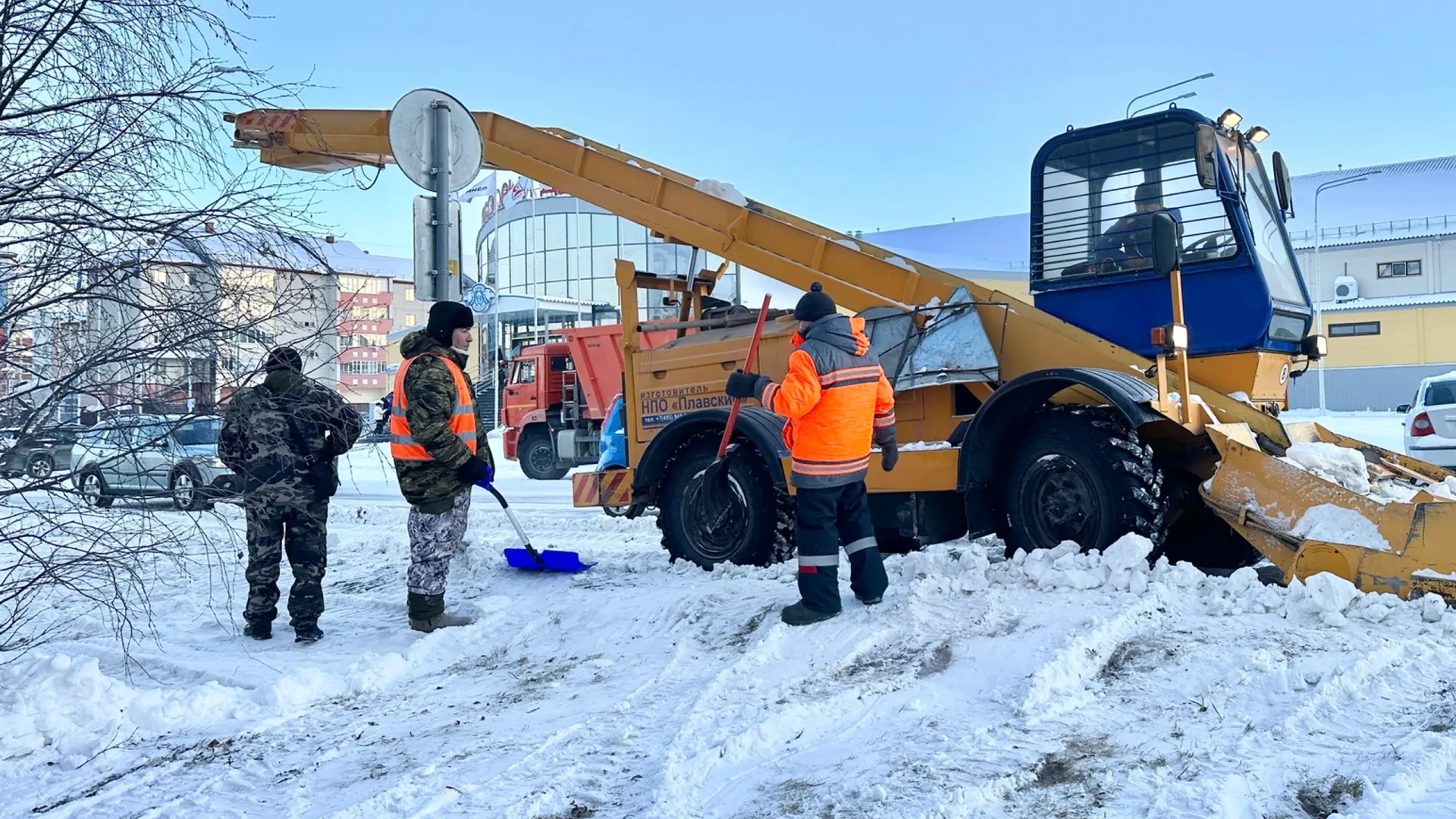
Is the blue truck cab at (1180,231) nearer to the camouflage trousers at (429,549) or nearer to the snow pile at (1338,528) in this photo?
the snow pile at (1338,528)

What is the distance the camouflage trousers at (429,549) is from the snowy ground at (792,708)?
339 millimetres

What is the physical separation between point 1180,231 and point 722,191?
339 centimetres

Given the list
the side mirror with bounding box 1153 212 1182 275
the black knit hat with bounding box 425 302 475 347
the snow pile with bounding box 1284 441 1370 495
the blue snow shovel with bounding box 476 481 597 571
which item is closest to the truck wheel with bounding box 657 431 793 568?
the blue snow shovel with bounding box 476 481 597 571

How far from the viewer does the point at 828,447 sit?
17.5ft

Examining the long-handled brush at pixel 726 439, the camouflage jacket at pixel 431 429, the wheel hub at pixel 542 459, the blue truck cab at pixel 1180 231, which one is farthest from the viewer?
the wheel hub at pixel 542 459

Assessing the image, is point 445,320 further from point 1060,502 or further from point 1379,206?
point 1379,206

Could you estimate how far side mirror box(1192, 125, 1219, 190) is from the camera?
5996 mm

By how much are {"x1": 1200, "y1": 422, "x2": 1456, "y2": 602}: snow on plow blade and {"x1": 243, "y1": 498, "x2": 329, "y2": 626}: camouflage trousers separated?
4665 millimetres

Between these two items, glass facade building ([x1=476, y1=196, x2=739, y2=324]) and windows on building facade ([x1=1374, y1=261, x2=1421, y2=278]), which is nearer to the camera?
windows on building facade ([x1=1374, y1=261, x2=1421, y2=278])

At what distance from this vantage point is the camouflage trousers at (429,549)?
586 centimetres

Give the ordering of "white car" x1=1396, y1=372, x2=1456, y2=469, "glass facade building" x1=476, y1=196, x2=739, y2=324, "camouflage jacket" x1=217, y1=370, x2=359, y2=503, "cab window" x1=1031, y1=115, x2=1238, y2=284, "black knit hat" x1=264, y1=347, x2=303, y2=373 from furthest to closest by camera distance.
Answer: "glass facade building" x1=476, y1=196, x2=739, y2=324, "white car" x1=1396, y1=372, x2=1456, y2=469, "cab window" x1=1031, y1=115, x2=1238, y2=284, "camouflage jacket" x1=217, y1=370, x2=359, y2=503, "black knit hat" x1=264, y1=347, x2=303, y2=373

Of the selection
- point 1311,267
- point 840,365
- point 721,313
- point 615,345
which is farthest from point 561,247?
point 840,365

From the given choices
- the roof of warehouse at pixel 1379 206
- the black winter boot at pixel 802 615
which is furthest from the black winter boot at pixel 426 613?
the roof of warehouse at pixel 1379 206

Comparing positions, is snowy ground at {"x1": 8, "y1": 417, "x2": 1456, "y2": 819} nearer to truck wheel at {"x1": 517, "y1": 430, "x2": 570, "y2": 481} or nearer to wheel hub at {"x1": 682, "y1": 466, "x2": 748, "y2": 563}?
wheel hub at {"x1": 682, "y1": 466, "x2": 748, "y2": 563}
